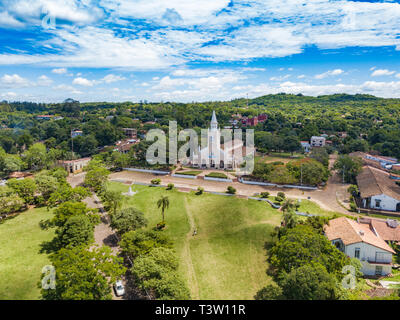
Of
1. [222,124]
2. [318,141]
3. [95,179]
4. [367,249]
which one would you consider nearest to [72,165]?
[95,179]

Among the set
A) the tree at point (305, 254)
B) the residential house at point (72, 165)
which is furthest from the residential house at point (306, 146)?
the residential house at point (72, 165)

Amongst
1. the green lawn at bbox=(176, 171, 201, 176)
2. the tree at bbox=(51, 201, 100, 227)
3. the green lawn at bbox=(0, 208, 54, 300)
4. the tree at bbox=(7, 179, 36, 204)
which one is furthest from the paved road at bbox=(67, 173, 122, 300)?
the green lawn at bbox=(176, 171, 201, 176)

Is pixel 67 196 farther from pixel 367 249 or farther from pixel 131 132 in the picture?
pixel 131 132

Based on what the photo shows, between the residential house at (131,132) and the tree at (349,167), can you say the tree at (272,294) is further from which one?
the residential house at (131,132)

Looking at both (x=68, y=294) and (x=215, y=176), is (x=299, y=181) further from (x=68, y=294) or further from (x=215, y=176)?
(x=68, y=294)

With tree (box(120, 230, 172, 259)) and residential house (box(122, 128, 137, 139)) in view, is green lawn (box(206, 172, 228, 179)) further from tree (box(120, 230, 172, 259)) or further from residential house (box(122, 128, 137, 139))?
A: residential house (box(122, 128, 137, 139))
